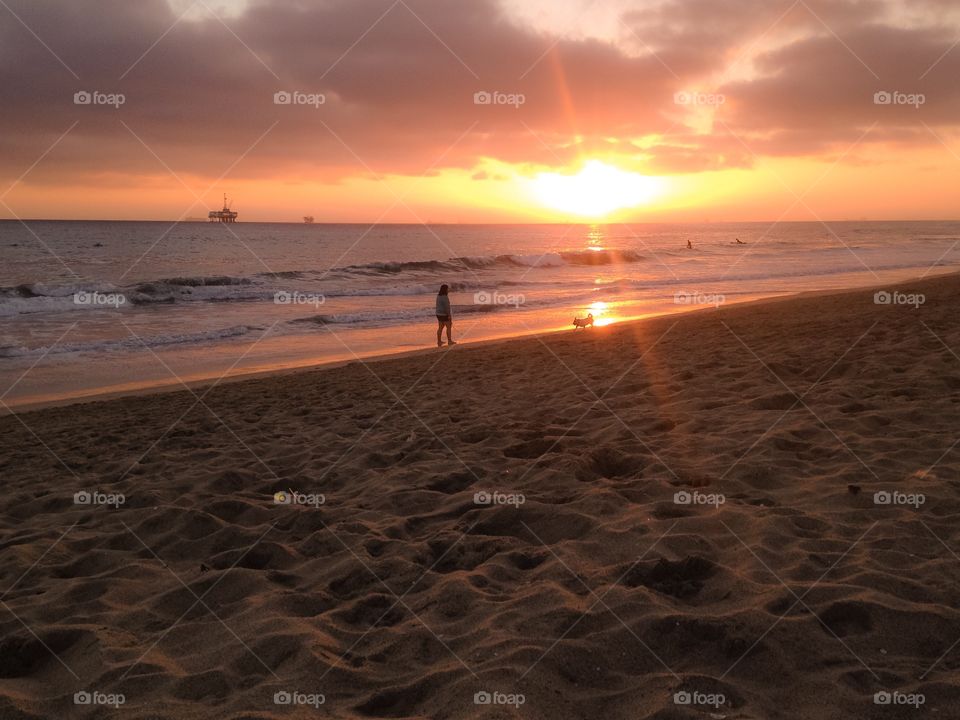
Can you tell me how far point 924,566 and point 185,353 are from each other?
51.7 feet

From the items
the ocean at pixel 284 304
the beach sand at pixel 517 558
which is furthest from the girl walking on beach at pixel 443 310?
the beach sand at pixel 517 558

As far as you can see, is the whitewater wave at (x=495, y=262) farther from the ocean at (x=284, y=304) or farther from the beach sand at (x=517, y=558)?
the beach sand at (x=517, y=558)

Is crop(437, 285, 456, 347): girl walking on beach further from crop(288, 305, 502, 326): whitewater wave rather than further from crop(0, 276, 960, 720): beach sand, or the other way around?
crop(0, 276, 960, 720): beach sand

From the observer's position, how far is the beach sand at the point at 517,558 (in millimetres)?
3148

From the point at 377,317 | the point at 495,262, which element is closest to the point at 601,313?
the point at 377,317

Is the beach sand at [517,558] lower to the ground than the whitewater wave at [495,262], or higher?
lower

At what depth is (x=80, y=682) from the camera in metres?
3.35

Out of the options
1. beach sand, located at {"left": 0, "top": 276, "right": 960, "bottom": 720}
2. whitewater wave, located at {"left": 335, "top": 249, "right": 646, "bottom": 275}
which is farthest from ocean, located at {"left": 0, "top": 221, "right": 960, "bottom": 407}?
beach sand, located at {"left": 0, "top": 276, "right": 960, "bottom": 720}

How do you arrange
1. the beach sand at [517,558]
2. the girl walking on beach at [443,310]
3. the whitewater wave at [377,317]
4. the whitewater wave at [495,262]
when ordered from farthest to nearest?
1. the whitewater wave at [495,262]
2. the whitewater wave at [377,317]
3. the girl walking on beach at [443,310]
4. the beach sand at [517,558]

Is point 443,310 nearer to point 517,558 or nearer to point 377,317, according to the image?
point 377,317

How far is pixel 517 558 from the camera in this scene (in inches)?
175

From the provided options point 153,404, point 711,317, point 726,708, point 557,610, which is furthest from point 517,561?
point 711,317

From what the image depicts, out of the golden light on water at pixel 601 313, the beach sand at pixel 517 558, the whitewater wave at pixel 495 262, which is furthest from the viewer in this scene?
the whitewater wave at pixel 495 262

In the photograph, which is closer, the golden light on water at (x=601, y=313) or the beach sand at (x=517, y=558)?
the beach sand at (x=517, y=558)
